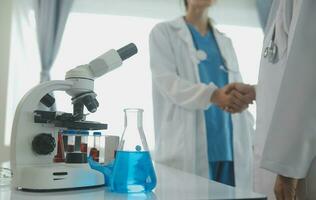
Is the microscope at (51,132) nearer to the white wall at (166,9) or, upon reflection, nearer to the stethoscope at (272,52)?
the stethoscope at (272,52)

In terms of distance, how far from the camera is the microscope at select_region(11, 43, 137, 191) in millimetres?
631

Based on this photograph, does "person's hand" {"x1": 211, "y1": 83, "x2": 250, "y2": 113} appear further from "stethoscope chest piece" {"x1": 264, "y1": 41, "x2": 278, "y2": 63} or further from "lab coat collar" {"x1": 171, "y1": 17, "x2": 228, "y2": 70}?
"stethoscope chest piece" {"x1": 264, "y1": 41, "x2": 278, "y2": 63}

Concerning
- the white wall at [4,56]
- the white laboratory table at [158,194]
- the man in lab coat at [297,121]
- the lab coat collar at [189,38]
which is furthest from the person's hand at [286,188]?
the white wall at [4,56]

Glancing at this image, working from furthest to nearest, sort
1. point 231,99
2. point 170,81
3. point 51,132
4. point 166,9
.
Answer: point 166,9 < point 170,81 < point 231,99 < point 51,132

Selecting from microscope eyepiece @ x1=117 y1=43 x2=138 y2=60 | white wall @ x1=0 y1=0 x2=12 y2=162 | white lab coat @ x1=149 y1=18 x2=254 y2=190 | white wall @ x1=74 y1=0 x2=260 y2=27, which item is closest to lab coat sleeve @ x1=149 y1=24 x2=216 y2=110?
white lab coat @ x1=149 y1=18 x2=254 y2=190

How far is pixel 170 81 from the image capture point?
59.1 inches

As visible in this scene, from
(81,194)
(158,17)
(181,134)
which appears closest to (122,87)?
(158,17)

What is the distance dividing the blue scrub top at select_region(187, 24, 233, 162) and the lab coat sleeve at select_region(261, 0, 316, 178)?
79 cm

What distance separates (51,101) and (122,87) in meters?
1.97

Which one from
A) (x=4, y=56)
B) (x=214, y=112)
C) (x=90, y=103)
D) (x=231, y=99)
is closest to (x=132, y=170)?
(x=90, y=103)

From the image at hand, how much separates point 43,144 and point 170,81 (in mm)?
885

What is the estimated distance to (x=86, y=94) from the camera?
72cm

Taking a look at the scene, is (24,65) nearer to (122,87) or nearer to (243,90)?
(122,87)

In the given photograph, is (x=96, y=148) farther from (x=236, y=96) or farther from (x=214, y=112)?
(x=214, y=112)
